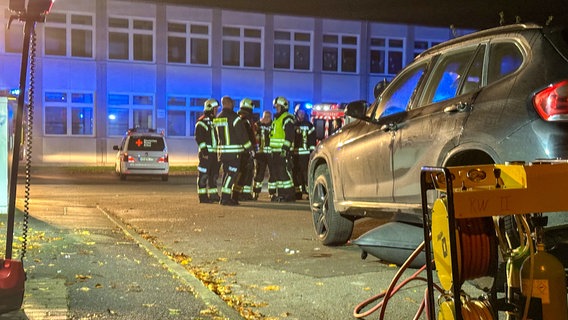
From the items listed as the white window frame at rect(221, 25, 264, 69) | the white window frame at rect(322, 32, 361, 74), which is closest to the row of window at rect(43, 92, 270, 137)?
the white window frame at rect(221, 25, 264, 69)

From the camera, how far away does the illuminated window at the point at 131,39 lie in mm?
34500

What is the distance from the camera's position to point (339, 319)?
191 inches

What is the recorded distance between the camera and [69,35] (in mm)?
33844

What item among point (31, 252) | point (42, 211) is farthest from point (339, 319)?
point (42, 211)

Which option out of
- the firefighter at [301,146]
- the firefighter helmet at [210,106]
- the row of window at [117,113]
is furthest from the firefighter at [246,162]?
the row of window at [117,113]

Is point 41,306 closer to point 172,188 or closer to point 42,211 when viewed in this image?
point 42,211

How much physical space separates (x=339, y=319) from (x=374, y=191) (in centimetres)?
200

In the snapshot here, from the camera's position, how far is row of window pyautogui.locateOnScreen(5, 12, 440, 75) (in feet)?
111

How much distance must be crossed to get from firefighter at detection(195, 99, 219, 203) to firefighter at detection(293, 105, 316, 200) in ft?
6.53

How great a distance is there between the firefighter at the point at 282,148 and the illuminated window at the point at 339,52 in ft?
79.9

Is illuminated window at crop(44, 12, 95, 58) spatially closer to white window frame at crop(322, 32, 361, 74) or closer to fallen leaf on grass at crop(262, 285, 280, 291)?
white window frame at crop(322, 32, 361, 74)

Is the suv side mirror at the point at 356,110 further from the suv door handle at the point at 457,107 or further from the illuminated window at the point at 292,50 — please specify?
the illuminated window at the point at 292,50

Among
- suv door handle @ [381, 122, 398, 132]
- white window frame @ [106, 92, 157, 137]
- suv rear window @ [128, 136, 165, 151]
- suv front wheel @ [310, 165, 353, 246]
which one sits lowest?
suv front wheel @ [310, 165, 353, 246]

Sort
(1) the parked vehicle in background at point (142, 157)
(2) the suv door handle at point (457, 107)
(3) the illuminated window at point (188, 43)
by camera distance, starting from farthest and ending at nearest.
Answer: (3) the illuminated window at point (188, 43), (1) the parked vehicle in background at point (142, 157), (2) the suv door handle at point (457, 107)
